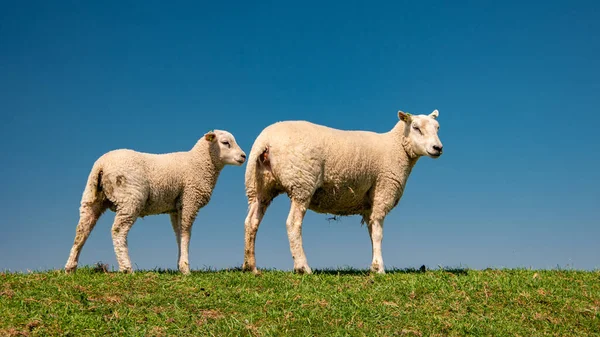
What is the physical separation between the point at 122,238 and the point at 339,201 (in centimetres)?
495

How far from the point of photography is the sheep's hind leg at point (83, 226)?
547 inches

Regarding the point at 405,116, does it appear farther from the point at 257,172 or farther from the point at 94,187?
the point at 94,187

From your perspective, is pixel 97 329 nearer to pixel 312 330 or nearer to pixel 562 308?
pixel 312 330

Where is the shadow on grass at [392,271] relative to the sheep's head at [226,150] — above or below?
below

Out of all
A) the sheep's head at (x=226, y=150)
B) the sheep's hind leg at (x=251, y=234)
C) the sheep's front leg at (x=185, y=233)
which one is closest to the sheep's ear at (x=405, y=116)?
the sheep's head at (x=226, y=150)

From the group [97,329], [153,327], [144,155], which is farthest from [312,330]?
[144,155]

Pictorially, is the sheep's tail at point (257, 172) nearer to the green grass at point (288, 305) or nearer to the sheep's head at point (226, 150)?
the sheep's head at point (226, 150)

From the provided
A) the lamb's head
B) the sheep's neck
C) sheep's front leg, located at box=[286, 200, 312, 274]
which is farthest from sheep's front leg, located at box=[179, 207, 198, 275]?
the lamb's head

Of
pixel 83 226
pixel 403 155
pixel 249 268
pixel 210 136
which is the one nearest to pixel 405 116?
pixel 403 155

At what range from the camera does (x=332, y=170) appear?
13.9 metres

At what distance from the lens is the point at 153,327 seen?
9750 mm

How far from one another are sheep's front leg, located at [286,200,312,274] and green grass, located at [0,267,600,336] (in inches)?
11.3

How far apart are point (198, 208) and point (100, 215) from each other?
225 cm

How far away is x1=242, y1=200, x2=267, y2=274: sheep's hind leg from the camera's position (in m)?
13.8
